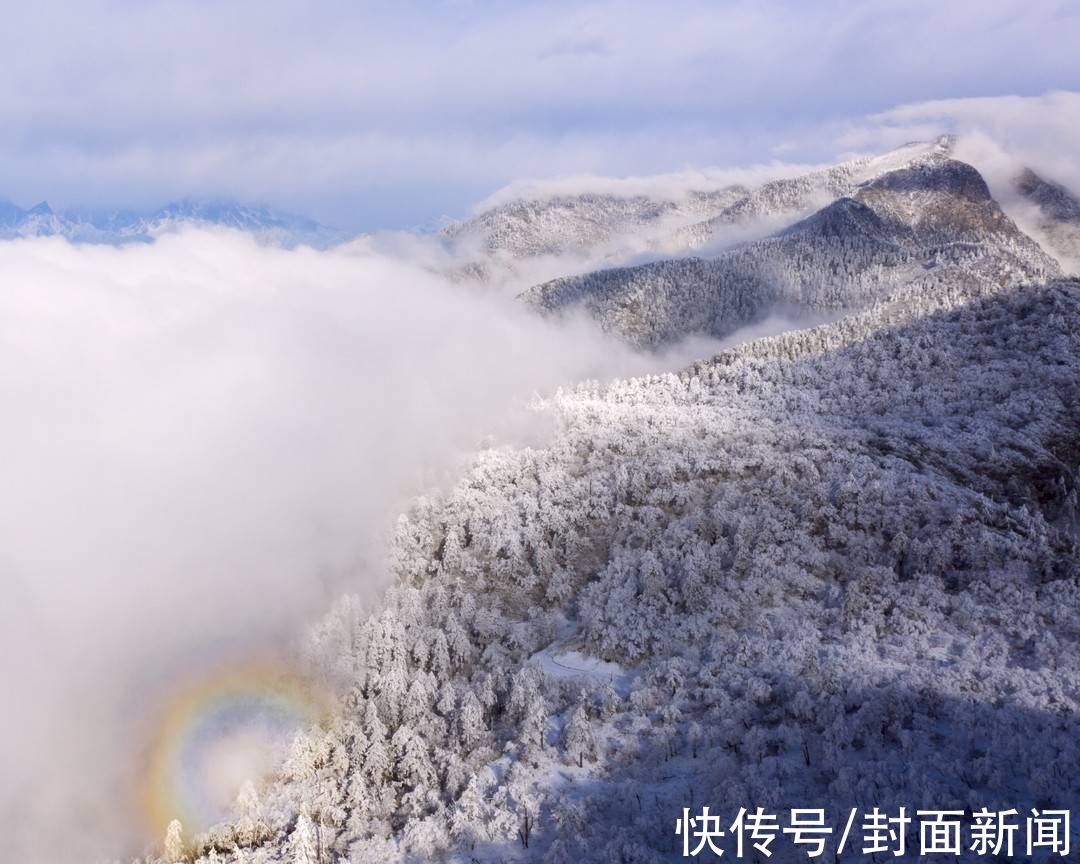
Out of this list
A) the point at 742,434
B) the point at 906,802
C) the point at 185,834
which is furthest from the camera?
the point at 742,434

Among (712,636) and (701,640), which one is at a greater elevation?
(712,636)

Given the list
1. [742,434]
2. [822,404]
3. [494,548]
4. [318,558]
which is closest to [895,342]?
[822,404]

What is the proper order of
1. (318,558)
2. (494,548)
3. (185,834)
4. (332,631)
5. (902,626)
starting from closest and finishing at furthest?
(185,834), (902,626), (332,631), (494,548), (318,558)

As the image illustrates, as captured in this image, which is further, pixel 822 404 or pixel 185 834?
pixel 822 404

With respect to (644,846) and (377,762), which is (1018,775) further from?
(377,762)

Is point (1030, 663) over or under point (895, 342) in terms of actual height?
Result: under

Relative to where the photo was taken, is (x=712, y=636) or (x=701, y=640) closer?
(x=712, y=636)

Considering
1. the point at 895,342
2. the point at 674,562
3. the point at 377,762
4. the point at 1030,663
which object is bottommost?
the point at 377,762
